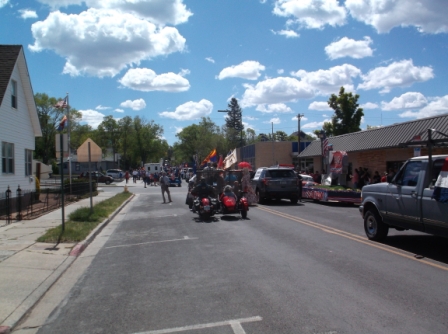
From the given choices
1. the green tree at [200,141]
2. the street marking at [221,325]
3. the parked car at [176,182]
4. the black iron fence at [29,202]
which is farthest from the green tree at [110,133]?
the street marking at [221,325]

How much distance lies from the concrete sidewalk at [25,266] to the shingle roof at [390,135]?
54.2ft

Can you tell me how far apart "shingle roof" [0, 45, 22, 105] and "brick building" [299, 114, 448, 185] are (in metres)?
18.2

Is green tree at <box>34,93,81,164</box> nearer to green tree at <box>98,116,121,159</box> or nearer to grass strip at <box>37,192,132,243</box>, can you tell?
green tree at <box>98,116,121,159</box>

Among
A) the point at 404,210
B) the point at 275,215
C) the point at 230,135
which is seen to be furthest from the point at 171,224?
the point at 230,135

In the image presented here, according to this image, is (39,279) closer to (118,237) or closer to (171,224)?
(118,237)

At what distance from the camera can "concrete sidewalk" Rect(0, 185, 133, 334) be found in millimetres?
6254

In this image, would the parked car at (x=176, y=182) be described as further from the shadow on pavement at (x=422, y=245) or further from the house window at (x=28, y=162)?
the shadow on pavement at (x=422, y=245)

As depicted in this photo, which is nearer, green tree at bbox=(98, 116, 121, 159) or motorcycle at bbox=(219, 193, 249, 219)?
motorcycle at bbox=(219, 193, 249, 219)

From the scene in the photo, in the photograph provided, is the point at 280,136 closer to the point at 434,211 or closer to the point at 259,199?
the point at 259,199

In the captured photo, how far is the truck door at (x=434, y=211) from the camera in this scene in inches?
329

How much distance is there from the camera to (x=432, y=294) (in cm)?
632

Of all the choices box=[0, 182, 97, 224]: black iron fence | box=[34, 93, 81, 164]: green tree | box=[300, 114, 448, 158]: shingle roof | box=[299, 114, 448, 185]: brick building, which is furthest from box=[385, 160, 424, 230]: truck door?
box=[34, 93, 81, 164]: green tree

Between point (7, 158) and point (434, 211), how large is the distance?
57.2 ft

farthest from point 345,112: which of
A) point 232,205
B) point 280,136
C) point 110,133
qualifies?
point 280,136
